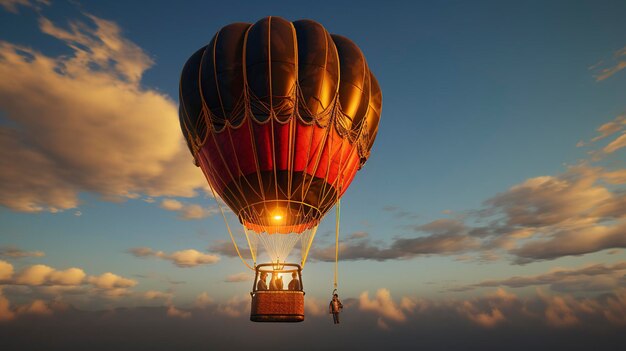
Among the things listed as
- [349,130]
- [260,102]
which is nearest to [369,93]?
Answer: [349,130]

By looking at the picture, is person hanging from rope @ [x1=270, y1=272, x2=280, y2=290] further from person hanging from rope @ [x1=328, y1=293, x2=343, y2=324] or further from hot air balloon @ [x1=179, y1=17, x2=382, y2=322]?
person hanging from rope @ [x1=328, y1=293, x2=343, y2=324]

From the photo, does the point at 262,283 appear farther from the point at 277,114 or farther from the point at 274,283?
the point at 277,114

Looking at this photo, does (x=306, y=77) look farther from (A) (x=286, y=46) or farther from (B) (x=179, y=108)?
(B) (x=179, y=108)

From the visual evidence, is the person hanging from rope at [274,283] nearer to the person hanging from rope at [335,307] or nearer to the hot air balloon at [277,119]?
the hot air balloon at [277,119]

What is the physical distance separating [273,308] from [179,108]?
10.8 m

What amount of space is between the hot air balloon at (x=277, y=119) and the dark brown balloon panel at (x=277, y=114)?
0.04m

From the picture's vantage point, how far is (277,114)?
16.9 meters

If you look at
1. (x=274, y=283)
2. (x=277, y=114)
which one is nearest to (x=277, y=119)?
(x=277, y=114)

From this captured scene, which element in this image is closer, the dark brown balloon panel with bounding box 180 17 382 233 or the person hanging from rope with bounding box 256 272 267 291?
the person hanging from rope with bounding box 256 272 267 291

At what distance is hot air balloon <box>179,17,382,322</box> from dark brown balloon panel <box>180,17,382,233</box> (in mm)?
43

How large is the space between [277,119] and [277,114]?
208 mm

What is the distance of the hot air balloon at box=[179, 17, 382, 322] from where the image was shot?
1692 cm

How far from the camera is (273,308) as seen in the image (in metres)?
15.7

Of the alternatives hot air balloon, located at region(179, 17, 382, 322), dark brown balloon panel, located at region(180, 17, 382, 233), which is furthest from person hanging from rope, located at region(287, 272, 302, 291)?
dark brown balloon panel, located at region(180, 17, 382, 233)
